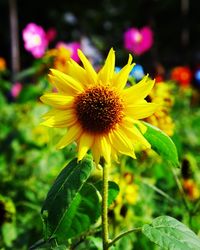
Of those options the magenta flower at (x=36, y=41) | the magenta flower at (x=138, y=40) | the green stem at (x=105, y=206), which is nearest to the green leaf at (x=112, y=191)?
the green stem at (x=105, y=206)

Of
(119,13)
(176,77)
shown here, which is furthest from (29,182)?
(119,13)

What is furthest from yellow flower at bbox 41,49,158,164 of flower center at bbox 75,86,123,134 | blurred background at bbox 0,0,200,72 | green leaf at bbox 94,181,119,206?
blurred background at bbox 0,0,200,72

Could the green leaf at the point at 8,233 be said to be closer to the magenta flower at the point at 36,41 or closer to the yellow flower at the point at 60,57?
the yellow flower at the point at 60,57

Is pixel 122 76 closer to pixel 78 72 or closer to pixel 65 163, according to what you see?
pixel 78 72

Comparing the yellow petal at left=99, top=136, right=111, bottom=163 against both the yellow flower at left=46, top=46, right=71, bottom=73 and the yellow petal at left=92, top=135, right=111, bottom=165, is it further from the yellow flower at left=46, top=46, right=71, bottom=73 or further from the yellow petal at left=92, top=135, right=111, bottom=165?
the yellow flower at left=46, top=46, right=71, bottom=73

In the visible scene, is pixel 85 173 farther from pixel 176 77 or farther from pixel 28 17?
pixel 28 17

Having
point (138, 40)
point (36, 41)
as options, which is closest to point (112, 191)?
point (36, 41)
